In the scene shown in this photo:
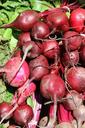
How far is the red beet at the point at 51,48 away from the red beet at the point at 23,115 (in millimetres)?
399

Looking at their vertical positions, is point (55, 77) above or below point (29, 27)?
below

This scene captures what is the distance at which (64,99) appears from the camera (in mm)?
2490

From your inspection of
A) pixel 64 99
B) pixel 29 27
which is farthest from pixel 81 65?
pixel 29 27

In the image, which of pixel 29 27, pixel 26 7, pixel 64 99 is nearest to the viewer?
pixel 64 99

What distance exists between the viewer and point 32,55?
8.45 ft

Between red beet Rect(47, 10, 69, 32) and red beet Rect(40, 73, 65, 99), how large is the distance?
367 millimetres

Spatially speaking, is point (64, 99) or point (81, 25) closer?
point (64, 99)

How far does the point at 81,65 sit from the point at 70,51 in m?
0.14

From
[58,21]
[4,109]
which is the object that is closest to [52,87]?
[4,109]

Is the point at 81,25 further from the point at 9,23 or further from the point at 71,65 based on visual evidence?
the point at 9,23

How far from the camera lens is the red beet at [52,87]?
2.47 m

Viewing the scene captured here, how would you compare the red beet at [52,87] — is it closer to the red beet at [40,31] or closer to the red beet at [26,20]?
the red beet at [40,31]

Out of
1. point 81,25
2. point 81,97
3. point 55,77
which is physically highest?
point 81,25

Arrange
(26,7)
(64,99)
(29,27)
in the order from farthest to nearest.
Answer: (26,7) < (29,27) < (64,99)
